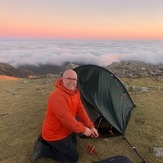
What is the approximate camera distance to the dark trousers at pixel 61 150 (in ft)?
24.6

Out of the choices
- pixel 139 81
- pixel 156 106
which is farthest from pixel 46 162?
pixel 139 81

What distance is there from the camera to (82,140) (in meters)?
9.05

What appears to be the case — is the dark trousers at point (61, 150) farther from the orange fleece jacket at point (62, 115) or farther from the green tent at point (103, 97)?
the green tent at point (103, 97)

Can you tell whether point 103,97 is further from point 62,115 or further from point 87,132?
point 62,115

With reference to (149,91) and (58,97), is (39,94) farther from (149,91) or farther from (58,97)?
(58,97)

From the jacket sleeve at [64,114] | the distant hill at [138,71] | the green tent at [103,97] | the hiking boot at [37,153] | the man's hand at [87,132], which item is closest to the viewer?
the jacket sleeve at [64,114]

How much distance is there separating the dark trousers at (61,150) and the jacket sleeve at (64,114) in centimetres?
81

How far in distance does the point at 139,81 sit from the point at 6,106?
1027 cm

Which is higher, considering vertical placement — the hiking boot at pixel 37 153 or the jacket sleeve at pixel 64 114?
the jacket sleeve at pixel 64 114

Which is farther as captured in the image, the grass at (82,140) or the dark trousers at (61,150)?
the grass at (82,140)

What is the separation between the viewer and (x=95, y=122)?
10.0 meters

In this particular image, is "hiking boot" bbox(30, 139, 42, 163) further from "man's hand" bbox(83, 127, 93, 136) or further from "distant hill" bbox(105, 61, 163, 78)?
"distant hill" bbox(105, 61, 163, 78)

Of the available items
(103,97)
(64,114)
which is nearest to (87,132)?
(64,114)

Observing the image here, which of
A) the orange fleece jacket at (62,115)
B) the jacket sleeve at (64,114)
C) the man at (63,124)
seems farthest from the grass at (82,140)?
the jacket sleeve at (64,114)
